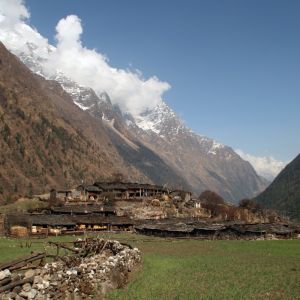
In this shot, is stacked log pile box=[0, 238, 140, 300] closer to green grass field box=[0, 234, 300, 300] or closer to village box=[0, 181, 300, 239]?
green grass field box=[0, 234, 300, 300]

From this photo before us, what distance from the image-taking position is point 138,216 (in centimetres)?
13850

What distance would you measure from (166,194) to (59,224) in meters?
66.2

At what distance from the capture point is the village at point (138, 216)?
10556cm

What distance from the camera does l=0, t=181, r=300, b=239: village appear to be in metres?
106

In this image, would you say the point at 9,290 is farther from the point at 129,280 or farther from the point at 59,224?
the point at 59,224

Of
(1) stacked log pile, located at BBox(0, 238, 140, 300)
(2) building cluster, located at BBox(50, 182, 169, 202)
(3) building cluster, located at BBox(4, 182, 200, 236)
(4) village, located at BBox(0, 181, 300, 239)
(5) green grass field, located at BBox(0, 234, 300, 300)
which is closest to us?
(1) stacked log pile, located at BBox(0, 238, 140, 300)

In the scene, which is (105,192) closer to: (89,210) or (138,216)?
(138,216)

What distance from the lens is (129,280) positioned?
1442 inches

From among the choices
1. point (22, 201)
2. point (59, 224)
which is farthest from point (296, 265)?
point (22, 201)

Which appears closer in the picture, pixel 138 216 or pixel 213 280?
pixel 213 280

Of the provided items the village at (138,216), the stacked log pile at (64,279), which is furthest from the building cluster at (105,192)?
the stacked log pile at (64,279)

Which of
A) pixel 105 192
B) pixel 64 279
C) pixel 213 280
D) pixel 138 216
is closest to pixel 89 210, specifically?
pixel 138 216

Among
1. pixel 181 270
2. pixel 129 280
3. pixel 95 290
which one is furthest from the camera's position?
pixel 181 270

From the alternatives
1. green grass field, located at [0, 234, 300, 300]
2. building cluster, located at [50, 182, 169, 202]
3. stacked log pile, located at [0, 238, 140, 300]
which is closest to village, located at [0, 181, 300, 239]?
building cluster, located at [50, 182, 169, 202]
